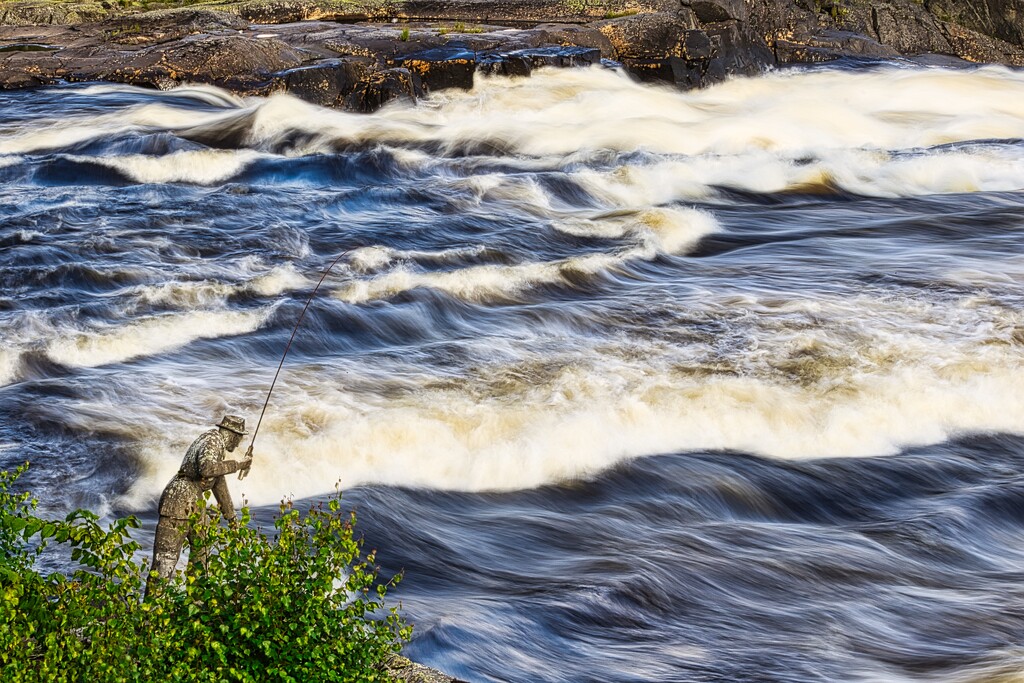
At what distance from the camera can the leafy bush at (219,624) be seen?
4562 millimetres

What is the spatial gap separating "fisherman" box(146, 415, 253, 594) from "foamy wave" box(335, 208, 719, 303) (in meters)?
7.44

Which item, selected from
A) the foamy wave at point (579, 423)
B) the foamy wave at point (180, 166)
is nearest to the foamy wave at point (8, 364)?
the foamy wave at point (579, 423)

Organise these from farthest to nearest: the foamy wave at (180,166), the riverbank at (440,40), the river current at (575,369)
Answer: the riverbank at (440,40), the foamy wave at (180,166), the river current at (575,369)

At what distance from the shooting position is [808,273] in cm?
1381

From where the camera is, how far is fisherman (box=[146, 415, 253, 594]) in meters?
5.04

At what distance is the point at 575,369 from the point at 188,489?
18.7ft

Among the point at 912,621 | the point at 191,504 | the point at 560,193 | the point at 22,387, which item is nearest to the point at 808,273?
the point at 560,193

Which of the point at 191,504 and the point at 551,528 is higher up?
the point at 191,504

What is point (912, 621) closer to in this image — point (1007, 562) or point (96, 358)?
point (1007, 562)

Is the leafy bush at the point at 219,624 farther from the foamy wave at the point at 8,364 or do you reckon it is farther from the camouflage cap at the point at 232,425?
the foamy wave at the point at 8,364

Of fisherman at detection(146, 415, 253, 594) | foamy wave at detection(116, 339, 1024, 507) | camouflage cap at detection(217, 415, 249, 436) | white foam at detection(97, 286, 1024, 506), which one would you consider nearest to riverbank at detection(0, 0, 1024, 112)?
white foam at detection(97, 286, 1024, 506)

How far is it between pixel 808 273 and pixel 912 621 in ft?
24.3

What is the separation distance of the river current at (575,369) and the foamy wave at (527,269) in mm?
63

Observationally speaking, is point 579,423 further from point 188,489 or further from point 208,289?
point 208,289
